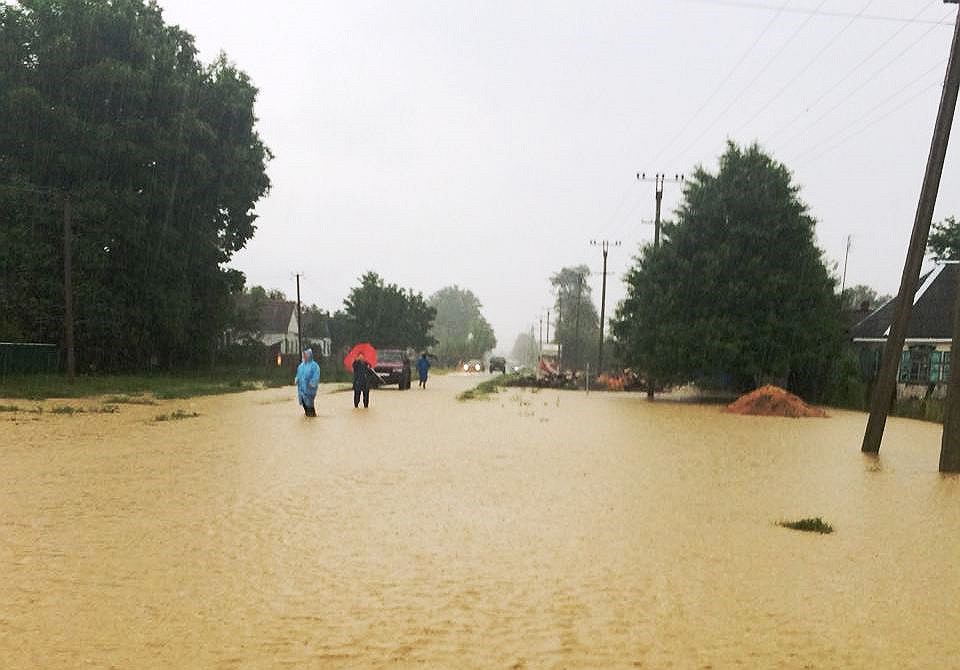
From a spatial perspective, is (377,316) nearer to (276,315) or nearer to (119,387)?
(276,315)

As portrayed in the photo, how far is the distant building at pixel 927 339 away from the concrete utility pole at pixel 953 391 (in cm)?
1879

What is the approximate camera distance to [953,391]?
1283 centimetres

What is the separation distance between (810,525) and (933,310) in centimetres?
3027

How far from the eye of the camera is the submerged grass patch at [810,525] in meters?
7.82

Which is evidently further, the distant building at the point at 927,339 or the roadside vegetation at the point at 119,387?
the distant building at the point at 927,339

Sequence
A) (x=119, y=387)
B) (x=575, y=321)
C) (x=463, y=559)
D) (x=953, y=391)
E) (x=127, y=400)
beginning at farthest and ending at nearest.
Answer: (x=575, y=321) → (x=119, y=387) → (x=127, y=400) → (x=953, y=391) → (x=463, y=559)

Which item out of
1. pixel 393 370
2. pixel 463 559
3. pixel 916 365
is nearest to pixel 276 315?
pixel 393 370

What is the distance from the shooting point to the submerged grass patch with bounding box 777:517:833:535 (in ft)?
25.7

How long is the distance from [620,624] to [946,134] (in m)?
12.1

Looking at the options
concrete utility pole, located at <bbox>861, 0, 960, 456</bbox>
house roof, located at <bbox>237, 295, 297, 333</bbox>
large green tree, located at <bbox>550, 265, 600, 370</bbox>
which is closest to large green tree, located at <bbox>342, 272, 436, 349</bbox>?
house roof, located at <bbox>237, 295, 297, 333</bbox>

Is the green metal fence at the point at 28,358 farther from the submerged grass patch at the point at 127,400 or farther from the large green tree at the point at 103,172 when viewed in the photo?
the submerged grass patch at the point at 127,400

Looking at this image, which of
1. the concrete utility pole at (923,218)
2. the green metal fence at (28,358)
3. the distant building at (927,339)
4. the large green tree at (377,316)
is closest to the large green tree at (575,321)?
the large green tree at (377,316)

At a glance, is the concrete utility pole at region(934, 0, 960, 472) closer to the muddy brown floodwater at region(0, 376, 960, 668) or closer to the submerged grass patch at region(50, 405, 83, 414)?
the muddy brown floodwater at region(0, 376, 960, 668)

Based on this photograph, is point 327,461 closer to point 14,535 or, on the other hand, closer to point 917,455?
point 14,535
